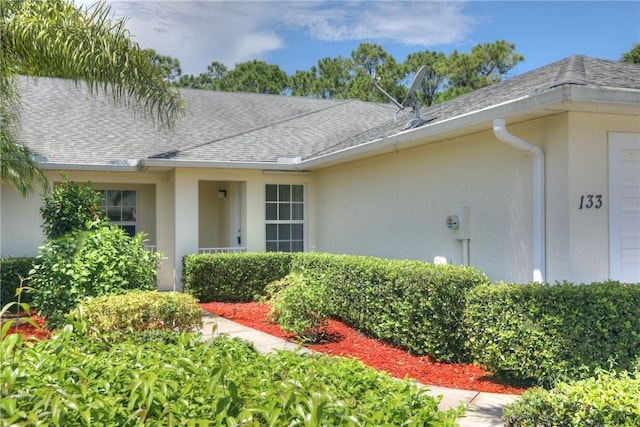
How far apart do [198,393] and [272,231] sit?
35.9 ft

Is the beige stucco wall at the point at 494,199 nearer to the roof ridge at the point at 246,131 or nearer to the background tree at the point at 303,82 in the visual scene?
the roof ridge at the point at 246,131

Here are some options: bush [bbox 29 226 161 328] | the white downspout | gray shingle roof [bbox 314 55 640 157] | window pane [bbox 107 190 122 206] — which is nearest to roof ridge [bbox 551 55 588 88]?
gray shingle roof [bbox 314 55 640 157]

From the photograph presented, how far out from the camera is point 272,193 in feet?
43.4

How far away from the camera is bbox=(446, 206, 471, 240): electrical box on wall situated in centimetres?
816

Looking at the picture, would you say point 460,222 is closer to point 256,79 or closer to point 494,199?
point 494,199

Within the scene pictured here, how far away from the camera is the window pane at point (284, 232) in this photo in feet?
43.8

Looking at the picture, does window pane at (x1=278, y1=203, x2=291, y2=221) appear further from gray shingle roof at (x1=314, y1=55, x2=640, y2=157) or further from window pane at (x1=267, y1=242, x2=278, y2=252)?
gray shingle roof at (x1=314, y1=55, x2=640, y2=157)

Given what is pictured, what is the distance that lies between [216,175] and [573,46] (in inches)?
360

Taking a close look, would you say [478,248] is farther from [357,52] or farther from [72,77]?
[357,52]

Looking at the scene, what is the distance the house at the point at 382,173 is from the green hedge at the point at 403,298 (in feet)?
3.98

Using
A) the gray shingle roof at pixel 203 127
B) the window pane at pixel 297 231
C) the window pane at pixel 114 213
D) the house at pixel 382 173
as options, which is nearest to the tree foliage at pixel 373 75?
the gray shingle roof at pixel 203 127

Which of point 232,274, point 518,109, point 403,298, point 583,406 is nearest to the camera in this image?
point 583,406

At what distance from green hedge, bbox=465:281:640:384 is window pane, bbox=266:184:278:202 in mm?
8410

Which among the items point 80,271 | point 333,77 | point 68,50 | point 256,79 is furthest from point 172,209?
point 256,79
